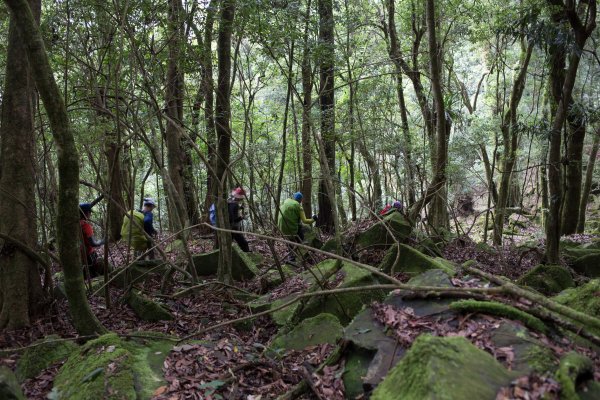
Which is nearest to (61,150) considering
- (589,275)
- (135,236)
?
(135,236)

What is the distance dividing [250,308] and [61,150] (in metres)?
3.70

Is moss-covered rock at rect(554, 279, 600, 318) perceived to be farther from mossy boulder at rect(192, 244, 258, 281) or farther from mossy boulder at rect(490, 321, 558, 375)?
mossy boulder at rect(192, 244, 258, 281)

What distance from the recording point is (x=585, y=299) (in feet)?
13.8

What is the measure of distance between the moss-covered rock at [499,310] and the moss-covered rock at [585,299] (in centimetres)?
110

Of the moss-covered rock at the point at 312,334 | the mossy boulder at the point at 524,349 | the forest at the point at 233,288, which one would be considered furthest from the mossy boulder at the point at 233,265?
the mossy boulder at the point at 524,349

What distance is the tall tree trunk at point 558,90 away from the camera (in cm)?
787

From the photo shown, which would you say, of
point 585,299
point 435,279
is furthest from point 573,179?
point 435,279

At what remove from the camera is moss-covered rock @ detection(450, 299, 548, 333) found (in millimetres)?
3240

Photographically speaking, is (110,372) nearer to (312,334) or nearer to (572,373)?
(312,334)

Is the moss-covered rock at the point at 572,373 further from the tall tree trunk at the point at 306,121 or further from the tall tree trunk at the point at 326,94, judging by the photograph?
the tall tree trunk at the point at 306,121

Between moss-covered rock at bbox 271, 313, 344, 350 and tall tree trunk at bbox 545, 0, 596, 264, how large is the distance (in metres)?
5.23

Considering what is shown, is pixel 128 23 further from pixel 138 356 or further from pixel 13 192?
pixel 138 356

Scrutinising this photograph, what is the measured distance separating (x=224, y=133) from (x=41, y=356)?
487cm

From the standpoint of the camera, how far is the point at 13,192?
573 cm
